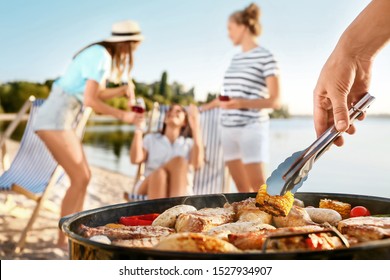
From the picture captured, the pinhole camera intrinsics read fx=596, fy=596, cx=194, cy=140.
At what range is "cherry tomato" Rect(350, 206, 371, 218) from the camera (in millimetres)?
1426

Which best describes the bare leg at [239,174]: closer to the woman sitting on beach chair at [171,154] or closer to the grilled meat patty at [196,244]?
the woman sitting on beach chair at [171,154]

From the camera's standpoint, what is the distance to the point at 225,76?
3566 mm

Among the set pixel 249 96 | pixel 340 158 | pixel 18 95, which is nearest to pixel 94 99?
pixel 249 96

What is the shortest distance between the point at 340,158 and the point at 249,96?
9.95 m

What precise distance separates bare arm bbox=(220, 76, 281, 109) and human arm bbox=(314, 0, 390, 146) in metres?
2.01

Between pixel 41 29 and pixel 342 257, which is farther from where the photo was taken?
pixel 41 29

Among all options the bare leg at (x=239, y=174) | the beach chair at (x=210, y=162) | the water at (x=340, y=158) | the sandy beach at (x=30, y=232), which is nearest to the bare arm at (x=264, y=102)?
the bare leg at (x=239, y=174)

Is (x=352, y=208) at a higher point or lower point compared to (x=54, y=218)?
higher

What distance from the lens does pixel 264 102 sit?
3414 mm

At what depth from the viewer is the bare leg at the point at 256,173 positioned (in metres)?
3.55
